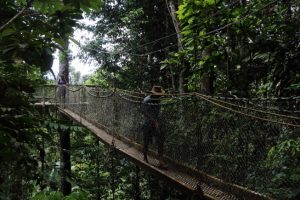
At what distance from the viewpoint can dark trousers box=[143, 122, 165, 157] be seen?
4582 mm

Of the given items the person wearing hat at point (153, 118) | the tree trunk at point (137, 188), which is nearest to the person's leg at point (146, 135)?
the person wearing hat at point (153, 118)

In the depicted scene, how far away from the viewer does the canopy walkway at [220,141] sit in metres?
2.96

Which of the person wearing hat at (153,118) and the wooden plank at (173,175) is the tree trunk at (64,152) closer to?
the wooden plank at (173,175)

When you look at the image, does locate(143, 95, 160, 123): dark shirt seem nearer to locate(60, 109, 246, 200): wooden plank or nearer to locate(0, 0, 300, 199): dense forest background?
locate(60, 109, 246, 200): wooden plank

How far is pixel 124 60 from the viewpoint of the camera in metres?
9.75

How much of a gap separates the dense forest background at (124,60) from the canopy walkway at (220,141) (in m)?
0.22

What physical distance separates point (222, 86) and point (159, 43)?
450 centimetres

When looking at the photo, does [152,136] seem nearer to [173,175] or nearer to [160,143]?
[160,143]

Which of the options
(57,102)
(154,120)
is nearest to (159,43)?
(57,102)

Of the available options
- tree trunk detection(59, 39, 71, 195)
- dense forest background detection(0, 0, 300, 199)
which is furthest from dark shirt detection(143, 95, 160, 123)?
tree trunk detection(59, 39, 71, 195)

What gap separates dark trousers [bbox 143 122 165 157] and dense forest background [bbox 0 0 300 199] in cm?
81

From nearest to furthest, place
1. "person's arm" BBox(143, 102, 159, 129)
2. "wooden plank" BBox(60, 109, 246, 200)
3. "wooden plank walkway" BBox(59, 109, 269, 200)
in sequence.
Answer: "wooden plank walkway" BBox(59, 109, 269, 200) < "wooden plank" BBox(60, 109, 246, 200) < "person's arm" BBox(143, 102, 159, 129)

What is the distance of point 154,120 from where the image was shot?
4625 mm

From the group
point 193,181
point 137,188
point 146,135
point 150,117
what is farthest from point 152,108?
point 137,188
